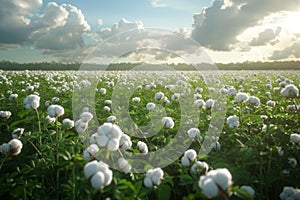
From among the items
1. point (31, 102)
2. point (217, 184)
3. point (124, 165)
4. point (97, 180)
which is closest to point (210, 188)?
point (217, 184)

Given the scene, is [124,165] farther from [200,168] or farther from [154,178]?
[200,168]

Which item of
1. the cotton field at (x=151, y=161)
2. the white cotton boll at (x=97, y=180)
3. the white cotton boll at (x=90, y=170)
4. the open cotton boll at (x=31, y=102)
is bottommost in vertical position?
the cotton field at (x=151, y=161)

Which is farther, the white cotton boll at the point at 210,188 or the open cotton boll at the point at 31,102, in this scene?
the open cotton boll at the point at 31,102

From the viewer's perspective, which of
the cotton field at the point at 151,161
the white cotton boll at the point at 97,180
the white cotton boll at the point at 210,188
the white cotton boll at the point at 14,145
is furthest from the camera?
the white cotton boll at the point at 14,145

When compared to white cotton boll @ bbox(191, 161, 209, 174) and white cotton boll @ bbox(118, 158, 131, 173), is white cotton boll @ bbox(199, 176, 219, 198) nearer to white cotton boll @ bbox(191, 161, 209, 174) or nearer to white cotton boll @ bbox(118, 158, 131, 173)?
white cotton boll @ bbox(191, 161, 209, 174)

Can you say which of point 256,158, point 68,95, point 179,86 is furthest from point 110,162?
point 179,86

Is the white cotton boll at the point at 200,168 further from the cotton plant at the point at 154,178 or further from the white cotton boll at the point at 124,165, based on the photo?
the white cotton boll at the point at 124,165

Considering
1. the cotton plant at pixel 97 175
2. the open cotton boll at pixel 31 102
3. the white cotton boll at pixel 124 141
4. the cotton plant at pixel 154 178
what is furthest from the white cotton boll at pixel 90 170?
the open cotton boll at pixel 31 102

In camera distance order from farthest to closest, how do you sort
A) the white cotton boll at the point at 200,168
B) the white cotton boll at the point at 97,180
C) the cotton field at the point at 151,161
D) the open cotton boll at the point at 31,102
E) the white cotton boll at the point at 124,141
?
the open cotton boll at the point at 31,102 → the white cotton boll at the point at 124,141 → the white cotton boll at the point at 200,168 → the cotton field at the point at 151,161 → the white cotton boll at the point at 97,180

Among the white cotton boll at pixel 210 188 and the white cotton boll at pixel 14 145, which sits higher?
the white cotton boll at pixel 210 188

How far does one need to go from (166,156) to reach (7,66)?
4804 cm

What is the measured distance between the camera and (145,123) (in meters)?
4.36

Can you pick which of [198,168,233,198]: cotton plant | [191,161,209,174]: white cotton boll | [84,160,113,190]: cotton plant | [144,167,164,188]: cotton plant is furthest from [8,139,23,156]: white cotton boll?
[198,168,233,198]: cotton plant

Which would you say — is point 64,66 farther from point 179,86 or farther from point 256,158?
point 256,158
